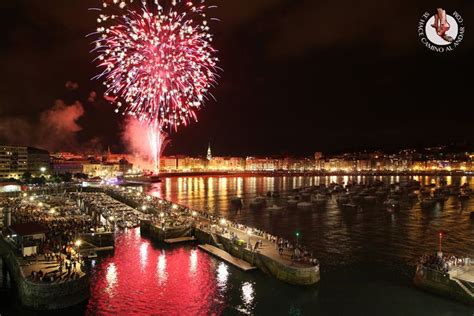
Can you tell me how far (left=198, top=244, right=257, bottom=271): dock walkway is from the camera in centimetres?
2303

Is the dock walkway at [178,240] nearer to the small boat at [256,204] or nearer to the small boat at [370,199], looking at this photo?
the small boat at [256,204]

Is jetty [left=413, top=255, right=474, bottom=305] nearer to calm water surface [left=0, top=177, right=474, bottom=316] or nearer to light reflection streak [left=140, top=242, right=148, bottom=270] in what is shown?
calm water surface [left=0, top=177, right=474, bottom=316]

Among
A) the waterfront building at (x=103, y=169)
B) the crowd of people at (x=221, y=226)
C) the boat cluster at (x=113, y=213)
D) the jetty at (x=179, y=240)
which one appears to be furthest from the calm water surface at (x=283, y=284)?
the waterfront building at (x=103, y=169)

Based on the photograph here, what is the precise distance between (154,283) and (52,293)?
16.8 ft

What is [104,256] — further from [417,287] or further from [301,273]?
[417,287]

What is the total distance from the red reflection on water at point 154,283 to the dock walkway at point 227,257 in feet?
1.72

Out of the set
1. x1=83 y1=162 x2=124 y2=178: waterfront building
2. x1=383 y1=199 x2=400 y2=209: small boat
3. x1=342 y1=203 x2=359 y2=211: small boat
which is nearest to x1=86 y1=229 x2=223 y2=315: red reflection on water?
x1=342 y1=203 x2=359 y2=211: small boat

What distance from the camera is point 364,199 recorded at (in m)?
63.5

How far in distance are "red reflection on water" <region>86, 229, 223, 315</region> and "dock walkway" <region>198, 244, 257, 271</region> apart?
0.52m

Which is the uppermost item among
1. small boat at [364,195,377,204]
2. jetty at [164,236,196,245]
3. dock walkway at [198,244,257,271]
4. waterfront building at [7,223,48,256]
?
waterfront building at [7,223,48,256]

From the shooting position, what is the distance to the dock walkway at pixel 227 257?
23.0 m

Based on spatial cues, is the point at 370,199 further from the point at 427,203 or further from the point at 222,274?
the point at 222,274

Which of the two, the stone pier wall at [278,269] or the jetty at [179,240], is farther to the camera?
the jetty at [179,240]

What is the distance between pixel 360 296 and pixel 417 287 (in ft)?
9.64
